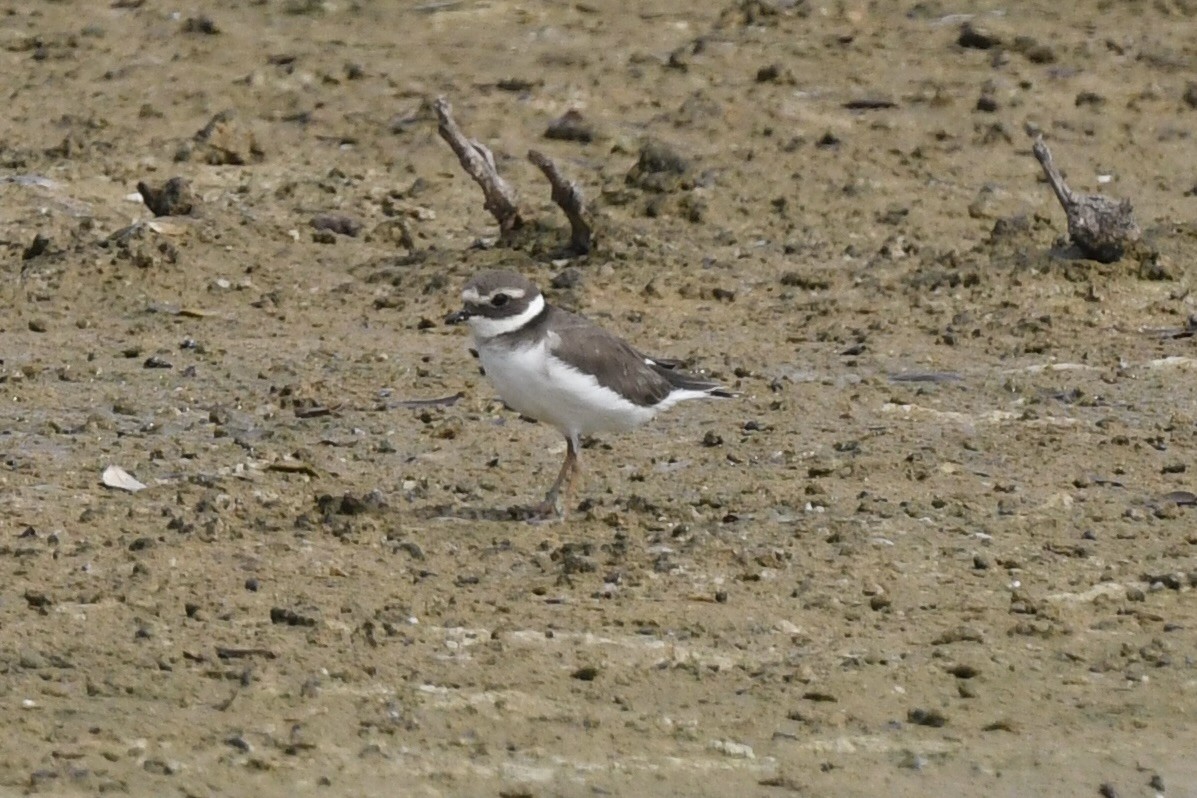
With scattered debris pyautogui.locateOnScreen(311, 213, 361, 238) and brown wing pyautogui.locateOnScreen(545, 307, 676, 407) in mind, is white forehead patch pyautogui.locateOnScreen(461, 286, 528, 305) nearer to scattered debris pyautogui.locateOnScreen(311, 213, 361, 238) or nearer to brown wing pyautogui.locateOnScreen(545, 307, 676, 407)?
brown wing pyautogui.locateOnScreen(545, 307, 676, 407)

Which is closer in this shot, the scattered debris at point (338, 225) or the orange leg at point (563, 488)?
the orange leg at point (563, 488)

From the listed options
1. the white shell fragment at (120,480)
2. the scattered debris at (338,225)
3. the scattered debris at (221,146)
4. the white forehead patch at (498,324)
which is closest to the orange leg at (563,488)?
the white forehead patch at (498,324)

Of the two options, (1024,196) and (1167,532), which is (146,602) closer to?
(1167,532)

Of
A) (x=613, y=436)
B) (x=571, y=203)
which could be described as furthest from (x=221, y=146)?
(x=613, y=436)

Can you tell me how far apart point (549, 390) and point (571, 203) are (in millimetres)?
3223

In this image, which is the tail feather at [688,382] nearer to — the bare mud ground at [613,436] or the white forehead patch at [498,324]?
the bare mud ground at [613,436]

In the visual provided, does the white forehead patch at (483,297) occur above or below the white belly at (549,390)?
above

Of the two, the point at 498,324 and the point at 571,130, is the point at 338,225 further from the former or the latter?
the point at 498,324

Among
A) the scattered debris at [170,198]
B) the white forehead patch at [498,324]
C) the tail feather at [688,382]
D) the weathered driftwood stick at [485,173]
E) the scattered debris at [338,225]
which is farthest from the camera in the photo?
the scattered debris at [338,225]

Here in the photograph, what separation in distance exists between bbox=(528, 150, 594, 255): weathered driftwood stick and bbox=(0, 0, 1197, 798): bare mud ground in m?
0.10

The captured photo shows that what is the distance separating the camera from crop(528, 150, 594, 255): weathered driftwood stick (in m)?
12.1

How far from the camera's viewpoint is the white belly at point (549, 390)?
9234mm

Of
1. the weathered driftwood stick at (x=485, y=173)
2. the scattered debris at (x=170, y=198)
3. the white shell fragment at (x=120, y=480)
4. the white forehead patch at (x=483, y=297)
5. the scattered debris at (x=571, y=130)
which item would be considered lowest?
the scattered debris at (x=571, y=130)

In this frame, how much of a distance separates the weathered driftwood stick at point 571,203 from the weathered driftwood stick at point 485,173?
0.28 metres
